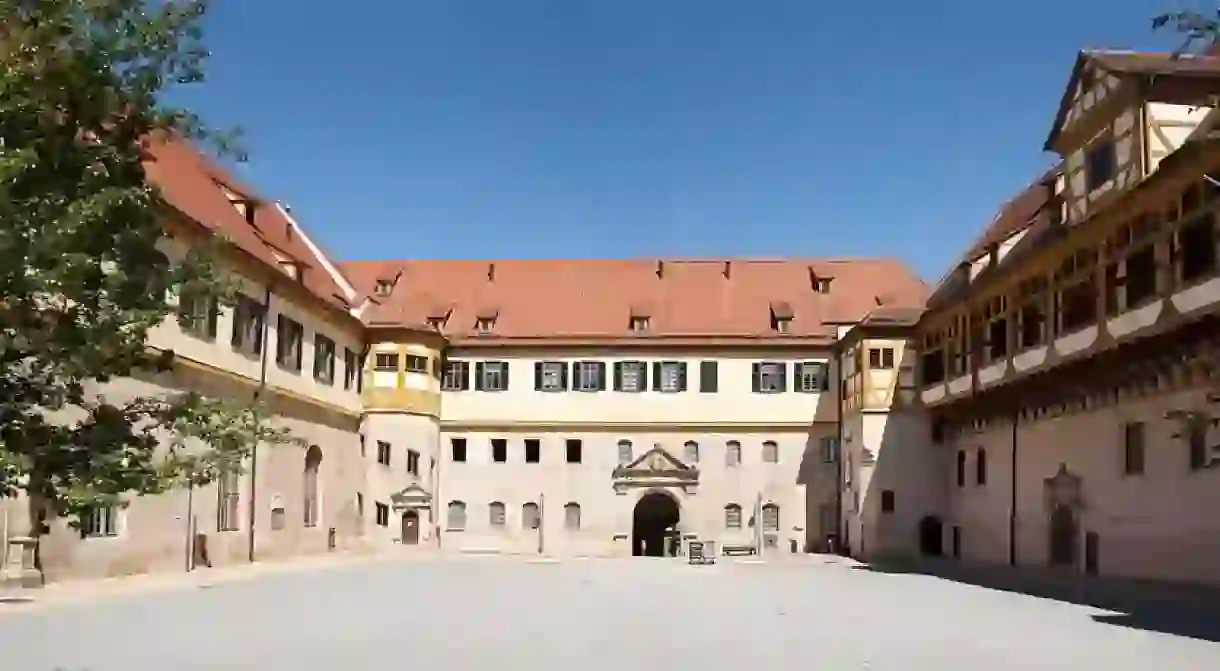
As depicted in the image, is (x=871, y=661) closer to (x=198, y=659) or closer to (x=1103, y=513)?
(x=198, y=659)

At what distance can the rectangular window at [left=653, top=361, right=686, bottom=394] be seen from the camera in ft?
157


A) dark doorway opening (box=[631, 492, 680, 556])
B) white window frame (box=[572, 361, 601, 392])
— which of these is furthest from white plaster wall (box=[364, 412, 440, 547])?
dark doorway opening (box=[631, 492, 680, 556])

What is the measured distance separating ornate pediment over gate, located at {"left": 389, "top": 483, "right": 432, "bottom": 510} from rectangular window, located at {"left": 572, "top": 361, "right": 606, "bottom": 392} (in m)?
7.25

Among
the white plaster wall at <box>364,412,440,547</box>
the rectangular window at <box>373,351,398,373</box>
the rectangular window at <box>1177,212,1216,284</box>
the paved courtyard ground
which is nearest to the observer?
the paved courtyard ground

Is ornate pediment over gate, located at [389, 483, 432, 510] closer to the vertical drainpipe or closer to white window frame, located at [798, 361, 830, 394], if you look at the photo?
white window frame, located at [798, 361, 830, 394]

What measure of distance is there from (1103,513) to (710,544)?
1968 cm

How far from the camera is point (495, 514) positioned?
4759cm

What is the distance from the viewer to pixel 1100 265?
26.2 metres

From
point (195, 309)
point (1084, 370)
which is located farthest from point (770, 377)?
point (195, 309)

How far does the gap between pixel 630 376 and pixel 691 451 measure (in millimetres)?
3762

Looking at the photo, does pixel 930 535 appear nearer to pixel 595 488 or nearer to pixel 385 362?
pixel 595 488

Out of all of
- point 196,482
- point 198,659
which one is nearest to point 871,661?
point 198,659

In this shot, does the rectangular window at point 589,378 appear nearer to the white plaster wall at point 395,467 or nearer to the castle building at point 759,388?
the castle building at point 759,388

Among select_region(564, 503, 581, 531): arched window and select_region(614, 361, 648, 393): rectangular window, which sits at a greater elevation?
select_region(614, 361, 648, 393): rectangular window
